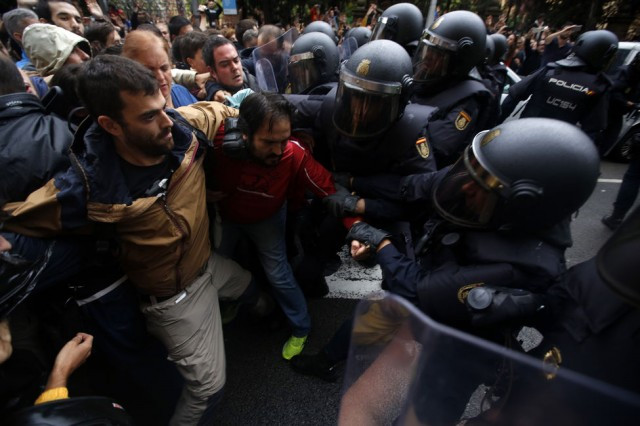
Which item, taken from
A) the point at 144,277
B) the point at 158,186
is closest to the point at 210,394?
the point at 144,277

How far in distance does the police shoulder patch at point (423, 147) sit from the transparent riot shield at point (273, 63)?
1.43 metres

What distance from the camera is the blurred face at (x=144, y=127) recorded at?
133cm

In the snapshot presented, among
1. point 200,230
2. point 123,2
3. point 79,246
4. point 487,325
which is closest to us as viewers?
point 487,325

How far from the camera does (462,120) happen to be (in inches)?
98.5

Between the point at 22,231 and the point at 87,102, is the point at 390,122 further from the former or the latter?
the point at 22,231

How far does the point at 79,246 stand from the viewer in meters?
1.31

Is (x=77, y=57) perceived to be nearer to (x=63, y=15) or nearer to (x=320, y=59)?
(x=63, y=15)

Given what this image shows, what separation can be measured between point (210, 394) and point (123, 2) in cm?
953

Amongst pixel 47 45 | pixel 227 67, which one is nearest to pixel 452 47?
pixel 227 67

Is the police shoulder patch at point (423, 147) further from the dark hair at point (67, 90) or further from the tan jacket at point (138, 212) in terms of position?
the dark hair at point (67, 90)

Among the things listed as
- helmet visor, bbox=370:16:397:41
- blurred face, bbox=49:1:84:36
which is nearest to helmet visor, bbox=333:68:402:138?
helmet visor, bbox=370:16:397:41

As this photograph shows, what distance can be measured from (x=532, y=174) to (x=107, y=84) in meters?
1.53

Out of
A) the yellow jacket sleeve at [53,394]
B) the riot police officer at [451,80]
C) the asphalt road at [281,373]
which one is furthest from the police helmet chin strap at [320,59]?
the yellow jacket sleeve at [53,394]

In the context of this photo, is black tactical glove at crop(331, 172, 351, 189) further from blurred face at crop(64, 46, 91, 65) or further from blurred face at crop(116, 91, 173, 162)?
blurred face at crop(64, 46, 91, 65)
